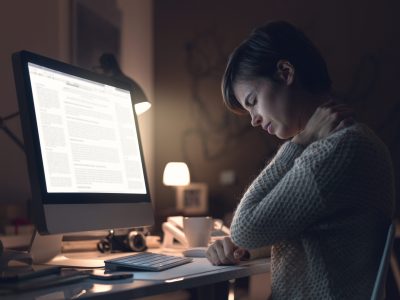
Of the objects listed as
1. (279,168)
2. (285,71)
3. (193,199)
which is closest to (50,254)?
(279,168)

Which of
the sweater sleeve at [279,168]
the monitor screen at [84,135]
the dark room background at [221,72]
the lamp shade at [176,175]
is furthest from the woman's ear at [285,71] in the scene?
the dark room background at [221,72]

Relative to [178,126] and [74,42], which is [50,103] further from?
[178,126]

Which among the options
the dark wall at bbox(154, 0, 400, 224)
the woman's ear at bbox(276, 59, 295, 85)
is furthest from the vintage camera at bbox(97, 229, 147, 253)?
the dark wall at bbox(154, 0, 400, 224)

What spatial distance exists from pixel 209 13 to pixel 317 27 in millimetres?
759

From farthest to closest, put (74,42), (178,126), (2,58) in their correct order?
(178,126) → (74,42) → (2,58)

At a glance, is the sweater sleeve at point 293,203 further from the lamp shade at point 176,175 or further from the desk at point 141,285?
the lamp shade at point 176,175

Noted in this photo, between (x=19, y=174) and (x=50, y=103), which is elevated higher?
(x=50, y=103)

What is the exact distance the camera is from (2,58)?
1942 mm

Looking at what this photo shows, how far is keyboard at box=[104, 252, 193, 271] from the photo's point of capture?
1.27 meters

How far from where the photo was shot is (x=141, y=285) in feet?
3.52

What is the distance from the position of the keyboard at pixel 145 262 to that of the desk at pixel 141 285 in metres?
0.02

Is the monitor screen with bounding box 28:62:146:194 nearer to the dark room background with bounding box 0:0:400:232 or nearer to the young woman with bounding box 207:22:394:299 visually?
the young woman with bounding box 207:22:394:299

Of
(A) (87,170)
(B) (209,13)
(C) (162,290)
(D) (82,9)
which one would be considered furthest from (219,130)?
(C) (162,290)

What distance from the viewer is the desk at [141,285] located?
0.99 meters
